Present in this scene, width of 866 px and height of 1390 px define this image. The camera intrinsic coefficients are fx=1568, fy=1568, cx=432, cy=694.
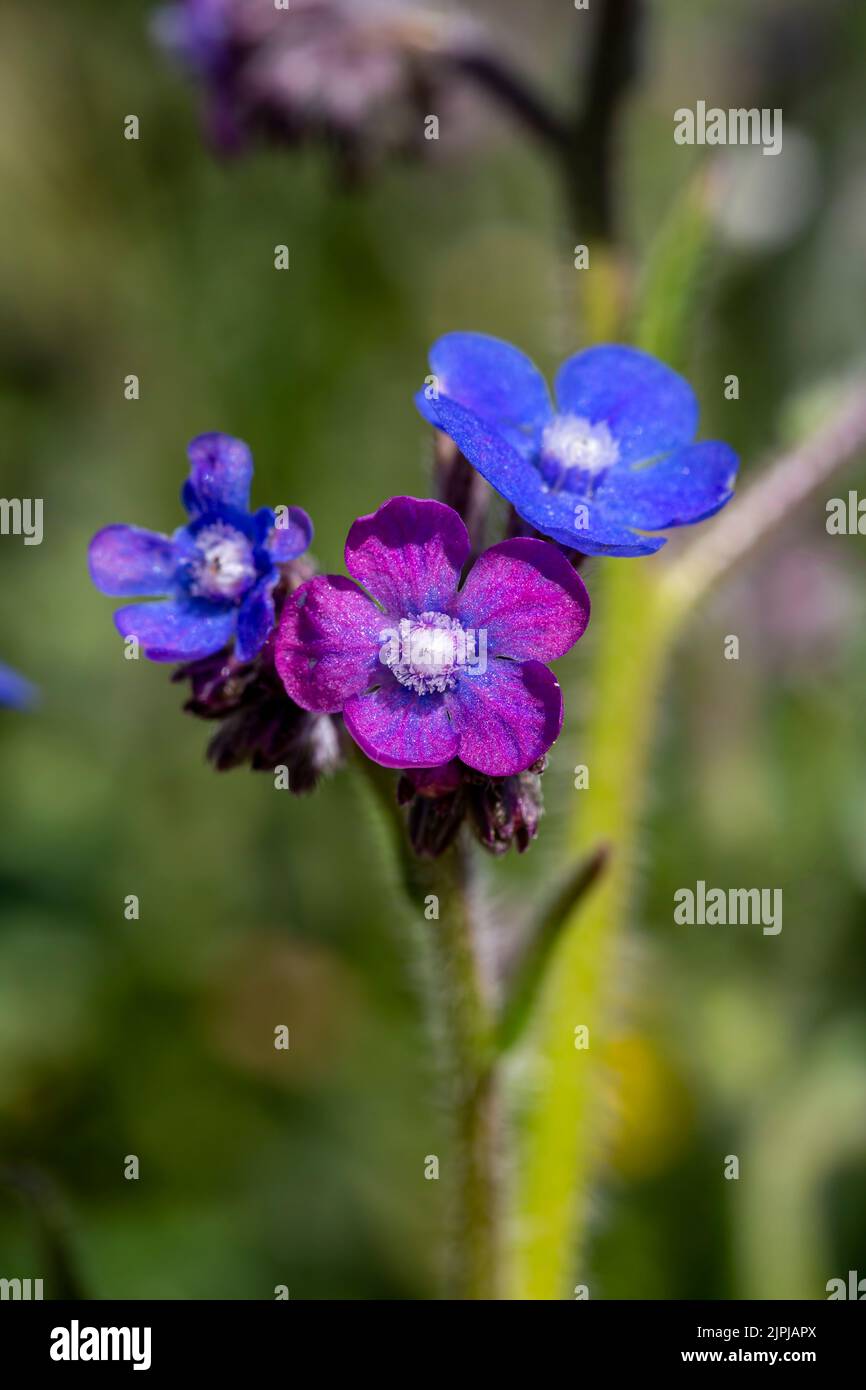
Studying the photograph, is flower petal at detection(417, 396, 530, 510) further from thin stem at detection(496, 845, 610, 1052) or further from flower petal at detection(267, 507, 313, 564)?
thin stem at detection(496, 845, 610, 1052)

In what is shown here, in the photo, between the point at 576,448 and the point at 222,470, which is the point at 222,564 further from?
the point at 576,448

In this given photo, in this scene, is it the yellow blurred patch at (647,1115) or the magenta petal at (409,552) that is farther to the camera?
the yellow blurred patch at (647,1115)

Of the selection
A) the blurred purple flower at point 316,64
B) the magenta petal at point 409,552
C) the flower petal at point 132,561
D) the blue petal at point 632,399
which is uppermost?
the blurred purple flower at point 316,64

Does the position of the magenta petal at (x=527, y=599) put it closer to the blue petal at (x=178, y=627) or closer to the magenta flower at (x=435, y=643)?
the magenta flower at (x=435, y=643)

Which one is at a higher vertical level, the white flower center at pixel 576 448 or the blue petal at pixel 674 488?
the white flower center at pixel 576 448

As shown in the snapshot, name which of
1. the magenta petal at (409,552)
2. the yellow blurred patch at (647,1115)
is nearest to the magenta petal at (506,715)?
the magenta petal at (409,552)

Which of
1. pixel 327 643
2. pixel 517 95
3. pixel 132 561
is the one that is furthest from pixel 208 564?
pixel 517 95
